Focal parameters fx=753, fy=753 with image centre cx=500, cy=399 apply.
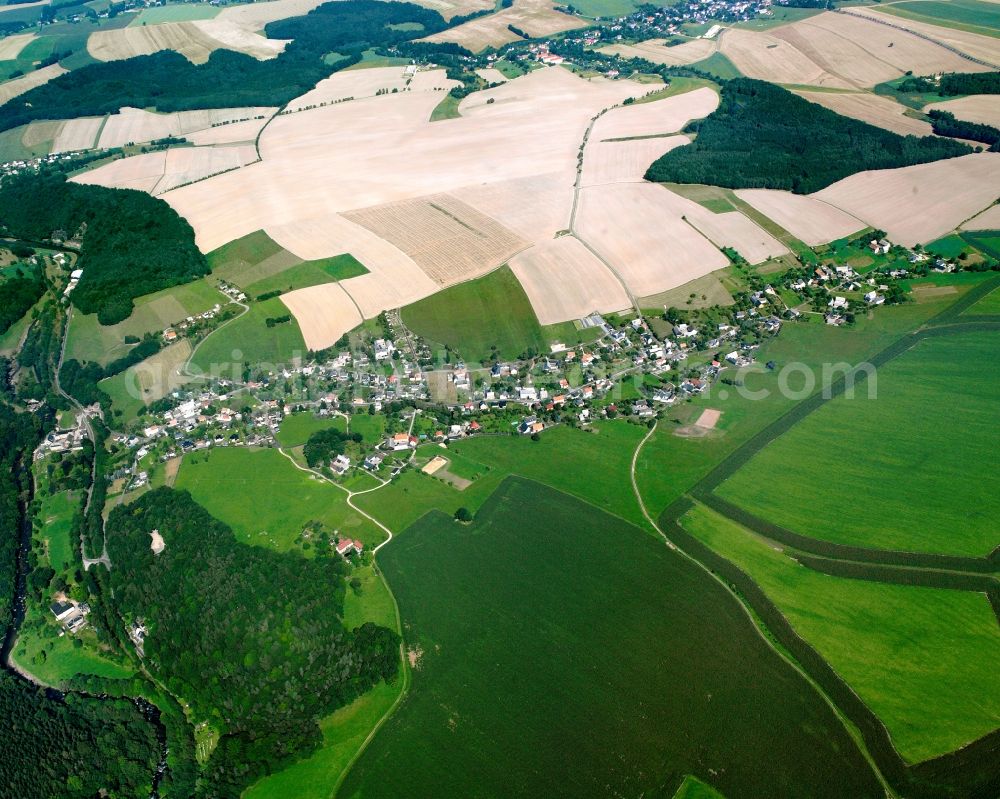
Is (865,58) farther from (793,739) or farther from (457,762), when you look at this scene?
(457,762)

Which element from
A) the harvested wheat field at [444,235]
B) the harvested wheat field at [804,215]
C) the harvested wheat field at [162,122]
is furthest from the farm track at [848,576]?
the harvested wheat field at [162,122]

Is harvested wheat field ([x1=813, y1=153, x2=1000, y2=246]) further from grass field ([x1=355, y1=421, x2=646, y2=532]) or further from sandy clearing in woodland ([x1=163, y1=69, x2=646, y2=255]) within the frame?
grass field ([x1=355, y1=421, x2=646, y2=532])

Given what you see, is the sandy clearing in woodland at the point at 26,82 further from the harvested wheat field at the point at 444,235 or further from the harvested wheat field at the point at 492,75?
the harvested wheat field at the point at 444,235

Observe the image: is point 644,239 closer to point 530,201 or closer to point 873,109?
point 530,201

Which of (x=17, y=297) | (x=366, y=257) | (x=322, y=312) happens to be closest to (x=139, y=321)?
(x=17, y=297)

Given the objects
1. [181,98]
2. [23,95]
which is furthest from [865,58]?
[23,95]
